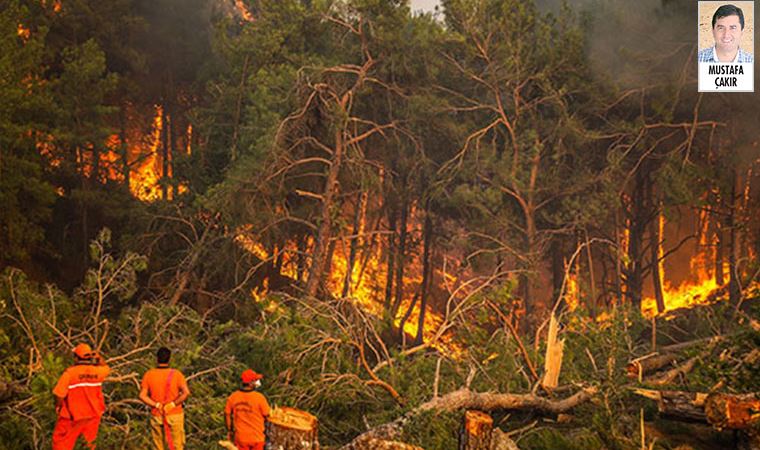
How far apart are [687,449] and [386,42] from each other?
1282 centimetres

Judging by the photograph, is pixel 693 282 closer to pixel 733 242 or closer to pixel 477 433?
pixel 733 242

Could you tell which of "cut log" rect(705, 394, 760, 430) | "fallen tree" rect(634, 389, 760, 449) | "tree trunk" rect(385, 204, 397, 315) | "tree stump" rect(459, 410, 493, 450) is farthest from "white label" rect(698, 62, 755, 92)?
"tree stump" rect(459, 410, 493, 450)

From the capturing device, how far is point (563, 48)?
18188 mm

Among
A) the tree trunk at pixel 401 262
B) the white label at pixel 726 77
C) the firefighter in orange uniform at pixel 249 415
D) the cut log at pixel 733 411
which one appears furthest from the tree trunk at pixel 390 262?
the firefighter in orange uniform at pixel 249 415

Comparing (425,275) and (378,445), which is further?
(425,275)

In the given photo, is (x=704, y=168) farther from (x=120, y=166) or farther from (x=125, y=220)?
(x=120, y=166)

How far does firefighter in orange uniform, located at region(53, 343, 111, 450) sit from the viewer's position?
6.34 meters

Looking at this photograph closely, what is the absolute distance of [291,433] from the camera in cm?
554

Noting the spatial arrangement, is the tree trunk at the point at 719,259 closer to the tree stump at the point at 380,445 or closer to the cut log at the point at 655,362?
the cut log at the point at 655,362

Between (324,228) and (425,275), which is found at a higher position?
(324,228)

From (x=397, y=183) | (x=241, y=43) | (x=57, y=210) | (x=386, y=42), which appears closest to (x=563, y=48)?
(x=386, y=42)

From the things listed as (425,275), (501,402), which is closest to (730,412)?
(501,402)

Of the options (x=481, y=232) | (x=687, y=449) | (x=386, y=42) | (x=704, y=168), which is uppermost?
(x=386, y=42)

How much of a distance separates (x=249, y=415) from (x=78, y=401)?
178 cm
